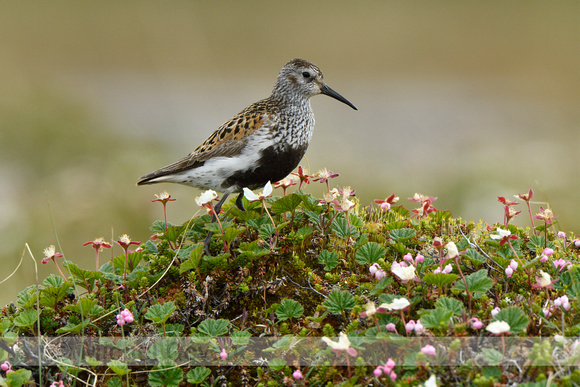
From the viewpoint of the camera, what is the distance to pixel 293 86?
217 inches

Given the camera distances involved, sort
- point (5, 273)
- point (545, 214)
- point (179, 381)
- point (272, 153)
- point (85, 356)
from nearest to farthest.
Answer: point (179, 381) → point (85, 356) → point (545, 214) → point (272, 153) → point (5, 273)

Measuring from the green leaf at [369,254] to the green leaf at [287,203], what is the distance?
21.4 inches

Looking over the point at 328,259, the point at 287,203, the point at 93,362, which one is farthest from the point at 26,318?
the point at 328,259

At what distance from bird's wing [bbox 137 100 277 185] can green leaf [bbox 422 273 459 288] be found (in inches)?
88.8

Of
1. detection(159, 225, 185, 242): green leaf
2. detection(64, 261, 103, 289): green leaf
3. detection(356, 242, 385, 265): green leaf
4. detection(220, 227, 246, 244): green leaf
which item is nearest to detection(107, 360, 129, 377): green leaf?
detection(64, 261, 103, 289): green leaf

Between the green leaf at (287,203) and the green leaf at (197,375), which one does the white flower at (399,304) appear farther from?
the green leaf at (287,203)

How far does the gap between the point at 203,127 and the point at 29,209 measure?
316cm

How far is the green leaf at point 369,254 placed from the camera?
142 inches

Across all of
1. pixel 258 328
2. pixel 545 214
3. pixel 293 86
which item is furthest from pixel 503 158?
pixel 258 328

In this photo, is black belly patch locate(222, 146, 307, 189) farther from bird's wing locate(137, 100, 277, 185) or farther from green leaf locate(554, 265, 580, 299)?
green leaf locate(554, 265, 580, 299)

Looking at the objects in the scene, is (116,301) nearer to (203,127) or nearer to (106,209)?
(106,209)

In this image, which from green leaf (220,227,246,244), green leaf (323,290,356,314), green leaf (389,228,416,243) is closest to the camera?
green leaf (323,290,356,314)

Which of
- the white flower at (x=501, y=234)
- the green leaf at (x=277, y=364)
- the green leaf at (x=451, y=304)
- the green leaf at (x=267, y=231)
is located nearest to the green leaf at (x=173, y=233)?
the green leaf at (x=267, y=231)

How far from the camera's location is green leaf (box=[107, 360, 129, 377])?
→ 9.97 feet
